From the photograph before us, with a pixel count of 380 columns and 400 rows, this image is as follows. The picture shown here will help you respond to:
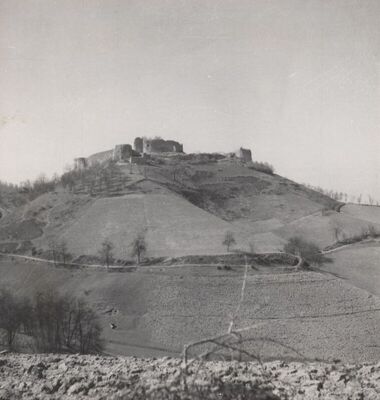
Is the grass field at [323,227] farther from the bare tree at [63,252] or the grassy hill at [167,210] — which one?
the bare tree at [63,252]

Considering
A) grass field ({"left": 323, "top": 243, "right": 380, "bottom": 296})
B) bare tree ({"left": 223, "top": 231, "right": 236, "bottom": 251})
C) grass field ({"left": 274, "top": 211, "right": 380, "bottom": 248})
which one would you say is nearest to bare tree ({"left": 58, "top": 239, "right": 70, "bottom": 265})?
bare tree ({"left": 223, "top": 231, "right": 236, "bottom": 251})

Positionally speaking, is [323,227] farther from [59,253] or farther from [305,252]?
[59,253]

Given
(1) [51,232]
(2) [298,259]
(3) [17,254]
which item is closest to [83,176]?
(1) [51,232]

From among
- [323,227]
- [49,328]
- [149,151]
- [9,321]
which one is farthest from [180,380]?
[149,151]

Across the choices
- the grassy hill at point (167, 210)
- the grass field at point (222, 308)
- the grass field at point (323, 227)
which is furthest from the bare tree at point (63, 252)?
the grass field at point (323, 227)

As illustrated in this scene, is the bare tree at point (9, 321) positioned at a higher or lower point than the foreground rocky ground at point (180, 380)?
lower

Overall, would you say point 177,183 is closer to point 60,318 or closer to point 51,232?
point 51,232

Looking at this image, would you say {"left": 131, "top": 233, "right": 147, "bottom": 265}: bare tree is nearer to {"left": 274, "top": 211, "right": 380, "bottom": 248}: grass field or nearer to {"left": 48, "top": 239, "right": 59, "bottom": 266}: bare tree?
{"left": 48, "top": 239, "right": 59, "bottom": 266}: bare tree
